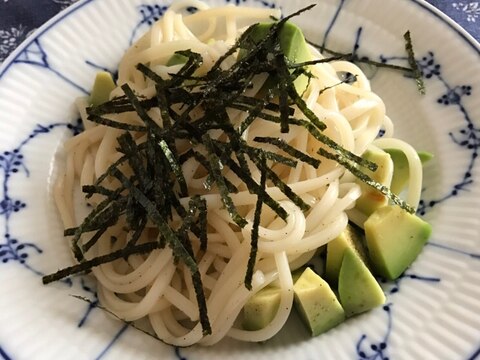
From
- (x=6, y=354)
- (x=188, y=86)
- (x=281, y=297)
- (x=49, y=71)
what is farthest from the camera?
(x=49, y=71)

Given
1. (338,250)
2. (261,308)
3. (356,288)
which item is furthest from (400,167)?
(261,308)

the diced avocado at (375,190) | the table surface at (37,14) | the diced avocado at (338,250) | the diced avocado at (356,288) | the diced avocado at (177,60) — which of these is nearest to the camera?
the diced avocado at (356,288)

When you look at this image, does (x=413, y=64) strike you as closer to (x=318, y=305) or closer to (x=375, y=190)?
(x=375, y=190)

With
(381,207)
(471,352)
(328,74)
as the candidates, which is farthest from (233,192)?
(471,352)

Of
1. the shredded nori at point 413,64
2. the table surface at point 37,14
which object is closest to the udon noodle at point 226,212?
the shredded nori at point 413,64

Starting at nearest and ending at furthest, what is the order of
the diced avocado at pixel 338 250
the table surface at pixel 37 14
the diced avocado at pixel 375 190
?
the diced avocado at pixel 338 250 < the diced avocado at pixel 375 190 < the table surface at pixel 37 14

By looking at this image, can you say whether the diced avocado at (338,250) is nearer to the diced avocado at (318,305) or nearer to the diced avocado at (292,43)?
the diced avocado at (318,305)

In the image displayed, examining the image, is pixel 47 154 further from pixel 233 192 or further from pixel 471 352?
pixel 471 352
